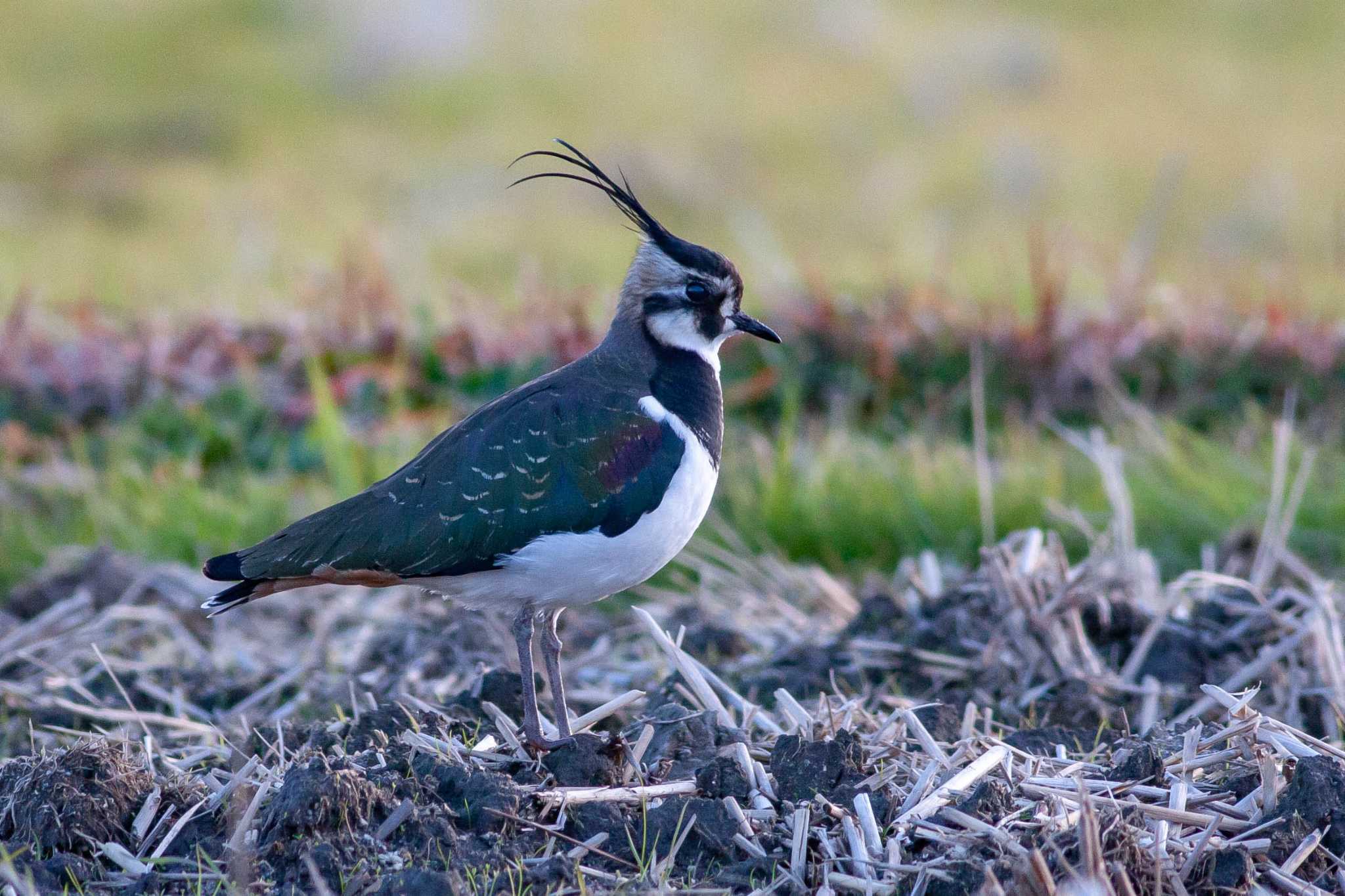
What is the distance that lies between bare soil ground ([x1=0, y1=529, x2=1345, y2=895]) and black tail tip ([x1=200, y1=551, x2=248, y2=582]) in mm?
469

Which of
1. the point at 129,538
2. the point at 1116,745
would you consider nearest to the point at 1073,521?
the point at 1116,745

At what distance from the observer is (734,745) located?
391 cm

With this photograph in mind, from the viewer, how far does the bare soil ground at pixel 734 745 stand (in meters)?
3.45

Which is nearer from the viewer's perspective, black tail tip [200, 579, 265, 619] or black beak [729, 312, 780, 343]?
black tail tip [200, 579, 265, 619]

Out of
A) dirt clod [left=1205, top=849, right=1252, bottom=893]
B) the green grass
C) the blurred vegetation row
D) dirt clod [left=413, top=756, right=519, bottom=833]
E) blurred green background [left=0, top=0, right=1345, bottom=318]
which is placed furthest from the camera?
blurred green background [left=0, top=0, right=1345, bottom=318]

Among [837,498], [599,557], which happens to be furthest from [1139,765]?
A: [837,498]

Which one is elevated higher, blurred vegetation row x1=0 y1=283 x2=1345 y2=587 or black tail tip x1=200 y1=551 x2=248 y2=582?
black tail tip x1=200 y1=551 x2=248 y2=582

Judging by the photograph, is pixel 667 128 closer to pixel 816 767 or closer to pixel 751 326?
pixel 751 326

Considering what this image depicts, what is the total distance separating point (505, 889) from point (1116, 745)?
5.65ft

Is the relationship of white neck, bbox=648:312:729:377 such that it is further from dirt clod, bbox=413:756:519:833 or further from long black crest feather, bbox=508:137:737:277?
dirt clod, bbox=413:756:519:833

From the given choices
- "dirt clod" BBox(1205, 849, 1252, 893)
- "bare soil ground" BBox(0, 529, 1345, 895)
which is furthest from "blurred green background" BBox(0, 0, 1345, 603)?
"dirt clod" BBox(1205, 849, 1252, 893)

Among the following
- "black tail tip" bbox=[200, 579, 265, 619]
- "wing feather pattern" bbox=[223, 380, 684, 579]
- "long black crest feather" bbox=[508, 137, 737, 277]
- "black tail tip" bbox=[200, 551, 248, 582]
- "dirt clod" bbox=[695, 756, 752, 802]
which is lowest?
"dirt clod" bbox=[695, 756, 752, 802]

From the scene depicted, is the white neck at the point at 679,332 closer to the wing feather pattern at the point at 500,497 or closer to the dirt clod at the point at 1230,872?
the wing feather pattern at the point at 500,497

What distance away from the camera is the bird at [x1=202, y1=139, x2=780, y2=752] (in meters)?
4.27
